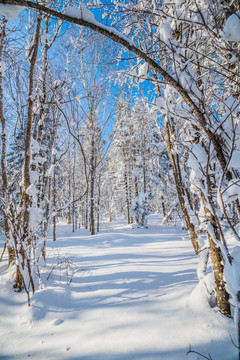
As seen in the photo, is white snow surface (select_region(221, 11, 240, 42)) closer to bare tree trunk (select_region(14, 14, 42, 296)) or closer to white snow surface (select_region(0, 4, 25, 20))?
white snow surface (select_region(0, 4, 25, 20))

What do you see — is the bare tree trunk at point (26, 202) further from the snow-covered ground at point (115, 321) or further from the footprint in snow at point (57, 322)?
the footprint in snow at point (57, 322)

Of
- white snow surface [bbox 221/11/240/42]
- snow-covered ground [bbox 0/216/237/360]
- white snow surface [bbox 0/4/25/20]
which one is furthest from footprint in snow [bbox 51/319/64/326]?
white snow surface [bbox 221/11/240/42]

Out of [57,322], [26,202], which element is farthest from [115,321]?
[26,202]

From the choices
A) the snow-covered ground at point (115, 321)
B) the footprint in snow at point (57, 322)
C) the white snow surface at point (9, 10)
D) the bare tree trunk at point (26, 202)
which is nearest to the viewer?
the white snow surface at point (9, 10)

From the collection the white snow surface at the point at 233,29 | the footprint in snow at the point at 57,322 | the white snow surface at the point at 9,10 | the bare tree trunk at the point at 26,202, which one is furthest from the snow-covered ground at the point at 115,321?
the white snow surface at the point at 9,10

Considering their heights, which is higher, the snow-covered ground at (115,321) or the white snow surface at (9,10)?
the white snow surface at (9,10)

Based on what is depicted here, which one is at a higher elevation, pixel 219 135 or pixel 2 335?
pixel 219 135

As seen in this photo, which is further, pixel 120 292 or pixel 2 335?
pixel 120 292

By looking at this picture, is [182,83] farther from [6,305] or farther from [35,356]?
[6,305]

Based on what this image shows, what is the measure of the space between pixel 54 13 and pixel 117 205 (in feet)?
80.0

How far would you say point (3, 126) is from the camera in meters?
3.12

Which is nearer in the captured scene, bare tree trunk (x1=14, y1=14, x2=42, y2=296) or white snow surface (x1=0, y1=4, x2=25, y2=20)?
white snow surface (x1=0, y1=4, x2=25, y2=20)

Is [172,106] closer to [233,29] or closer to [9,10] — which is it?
[233,29]

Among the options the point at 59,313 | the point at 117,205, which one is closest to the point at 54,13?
the point at 59,313
